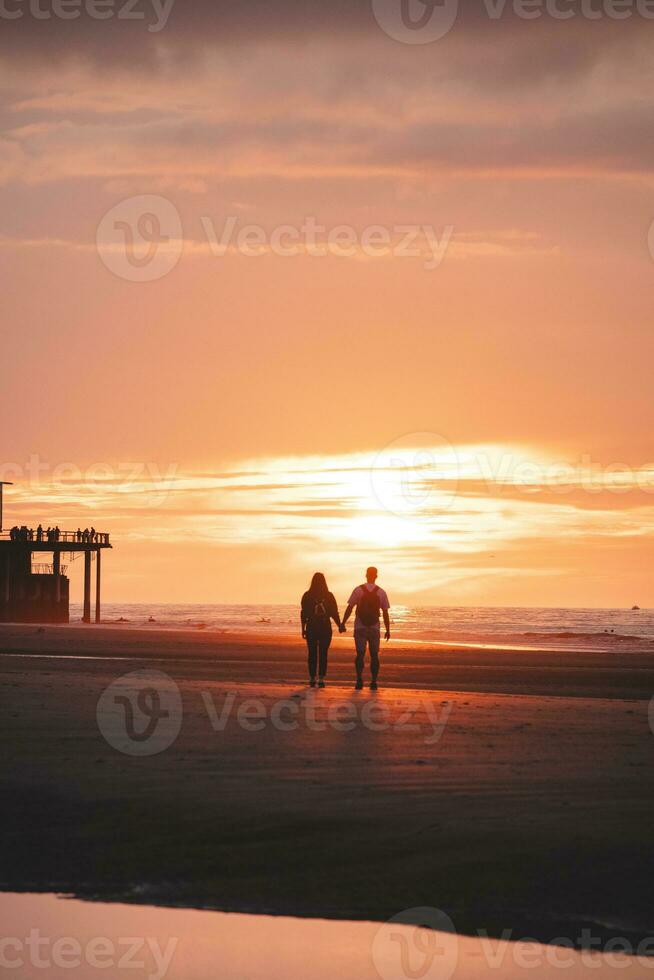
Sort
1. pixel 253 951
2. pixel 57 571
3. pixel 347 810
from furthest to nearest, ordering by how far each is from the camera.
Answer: pixel 57 571 < pixel 347 810 < pixel 253 951

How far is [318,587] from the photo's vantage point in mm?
21969

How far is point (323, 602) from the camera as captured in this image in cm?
2202

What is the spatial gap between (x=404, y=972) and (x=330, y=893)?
1.08 meters

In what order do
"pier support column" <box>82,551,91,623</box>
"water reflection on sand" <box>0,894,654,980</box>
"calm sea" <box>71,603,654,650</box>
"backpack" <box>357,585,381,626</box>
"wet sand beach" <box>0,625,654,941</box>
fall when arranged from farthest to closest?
"pier support column" <box>82,551,91,623</box>
"calm sea" <box>71,603,654,650</box>
"backpack" <box>357,585,381,626</box>
"wet sand beach" <box>0,625,654,941</box>
"water reflection on sand" <box>0,894,654,980</box>

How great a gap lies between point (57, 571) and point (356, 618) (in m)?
58.0

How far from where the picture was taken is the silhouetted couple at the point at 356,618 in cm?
2122

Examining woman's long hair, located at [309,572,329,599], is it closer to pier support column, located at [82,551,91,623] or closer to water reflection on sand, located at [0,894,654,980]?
water reflection on sand, located at [0,894,654,980]

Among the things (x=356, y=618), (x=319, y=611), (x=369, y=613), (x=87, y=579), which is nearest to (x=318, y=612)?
(x=319, y=611)

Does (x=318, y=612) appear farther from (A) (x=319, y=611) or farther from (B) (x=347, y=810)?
(B) (x=347, y=810)

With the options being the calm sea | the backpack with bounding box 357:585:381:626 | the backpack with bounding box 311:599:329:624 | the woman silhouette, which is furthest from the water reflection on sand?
the calm sea

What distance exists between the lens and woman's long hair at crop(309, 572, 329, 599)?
862 inches

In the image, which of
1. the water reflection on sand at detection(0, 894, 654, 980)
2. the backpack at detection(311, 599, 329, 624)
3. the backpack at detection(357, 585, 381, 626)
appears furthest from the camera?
the backpack at detection(311, 599, 329, 624)

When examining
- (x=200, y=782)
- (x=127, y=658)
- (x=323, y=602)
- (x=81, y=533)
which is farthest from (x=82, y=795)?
(x=81, y=533)

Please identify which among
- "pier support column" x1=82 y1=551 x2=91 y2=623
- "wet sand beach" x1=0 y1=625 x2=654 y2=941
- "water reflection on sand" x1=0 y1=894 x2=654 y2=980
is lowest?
"water reflection on sand" x1=0 y1=894 x2=654 y2=980
